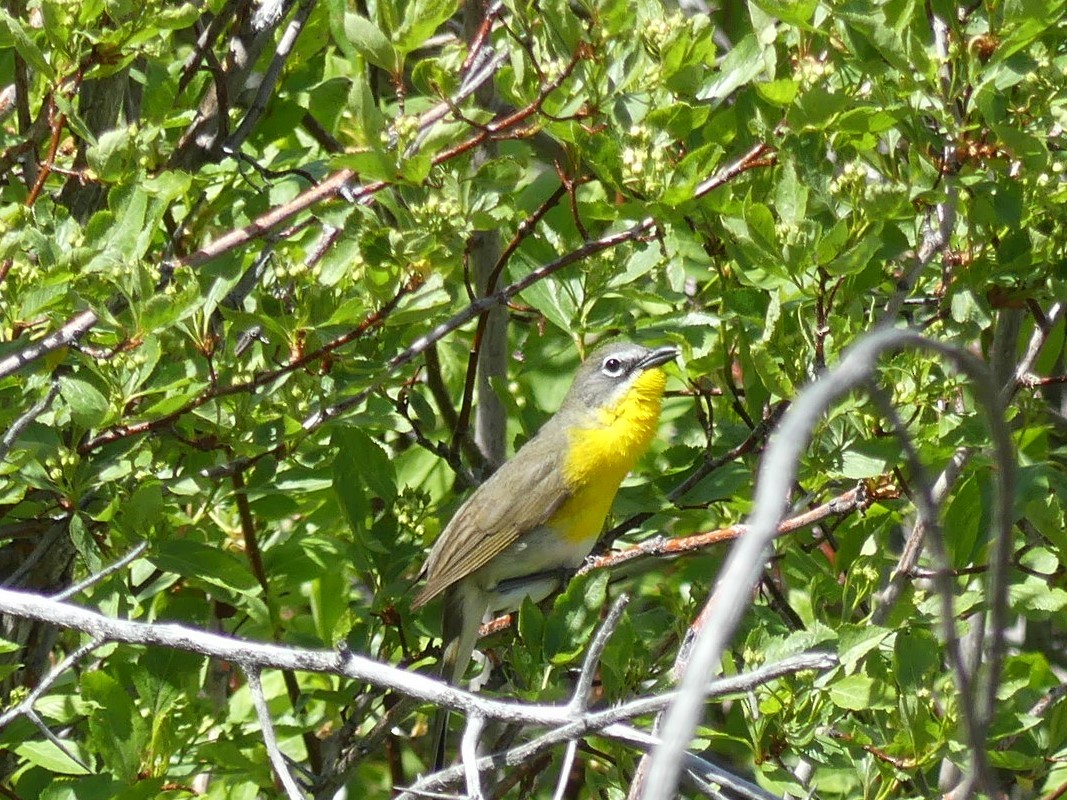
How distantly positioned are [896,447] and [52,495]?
2324 mm

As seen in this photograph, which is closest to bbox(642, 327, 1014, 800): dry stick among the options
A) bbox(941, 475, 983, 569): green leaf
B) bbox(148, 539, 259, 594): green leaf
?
bbox(941, 475, 983, 569): green leaf

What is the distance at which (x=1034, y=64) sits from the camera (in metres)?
3.47

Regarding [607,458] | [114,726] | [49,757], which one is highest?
[607,458]

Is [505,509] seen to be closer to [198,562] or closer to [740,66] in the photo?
[198,562]

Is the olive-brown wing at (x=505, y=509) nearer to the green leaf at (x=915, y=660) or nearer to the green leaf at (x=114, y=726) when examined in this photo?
the green leaf at (x=114, y=726)

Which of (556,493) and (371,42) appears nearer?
(371,42)

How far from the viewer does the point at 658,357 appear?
4.91 m

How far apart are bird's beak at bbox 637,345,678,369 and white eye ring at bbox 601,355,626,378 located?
129 millimetres

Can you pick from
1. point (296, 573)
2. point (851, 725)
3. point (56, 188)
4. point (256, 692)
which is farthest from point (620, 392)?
point (256, 692)

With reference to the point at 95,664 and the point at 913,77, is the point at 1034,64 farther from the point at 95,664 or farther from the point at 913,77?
the point at 95,664

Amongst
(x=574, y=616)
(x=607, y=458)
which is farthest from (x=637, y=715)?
(x=607, y=458)

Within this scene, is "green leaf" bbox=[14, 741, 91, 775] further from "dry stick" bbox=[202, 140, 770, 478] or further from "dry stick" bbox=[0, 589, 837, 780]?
"dry stick" bbox=[0, 589, 837, 780]

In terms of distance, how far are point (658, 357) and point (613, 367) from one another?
0.33 m

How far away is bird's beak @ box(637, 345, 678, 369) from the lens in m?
4.79
